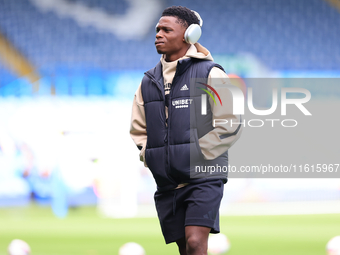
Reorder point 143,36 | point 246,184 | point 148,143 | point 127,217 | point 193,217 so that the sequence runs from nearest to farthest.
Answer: point 193,217 < point 148,143 < point 127,217 < point 246,184 < point 143,36

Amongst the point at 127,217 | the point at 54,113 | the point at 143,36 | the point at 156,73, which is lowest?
the point at 127,217

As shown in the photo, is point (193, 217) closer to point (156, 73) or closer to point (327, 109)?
point (156, 73)

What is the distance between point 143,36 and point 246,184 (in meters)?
2.71

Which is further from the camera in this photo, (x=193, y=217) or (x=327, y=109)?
(x=327, y=109)

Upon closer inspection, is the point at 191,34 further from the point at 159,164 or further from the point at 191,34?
the point at 159,164

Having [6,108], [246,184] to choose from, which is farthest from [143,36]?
[246,184]

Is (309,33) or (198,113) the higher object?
(309,33)

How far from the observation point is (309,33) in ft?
24.3

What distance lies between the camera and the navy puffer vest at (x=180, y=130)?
2.09m

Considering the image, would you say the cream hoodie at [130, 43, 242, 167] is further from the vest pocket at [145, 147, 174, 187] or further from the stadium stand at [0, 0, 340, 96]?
the stadium stand at [0, 0, 340, 96]

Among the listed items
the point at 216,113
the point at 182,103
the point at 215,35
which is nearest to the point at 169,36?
the point at 182,103

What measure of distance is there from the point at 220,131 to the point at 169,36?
52cm

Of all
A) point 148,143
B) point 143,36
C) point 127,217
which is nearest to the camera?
point 148,143

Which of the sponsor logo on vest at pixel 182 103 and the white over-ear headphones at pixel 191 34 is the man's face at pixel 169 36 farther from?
the sponsor logo on vest at pixel 182 103
